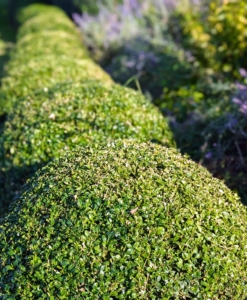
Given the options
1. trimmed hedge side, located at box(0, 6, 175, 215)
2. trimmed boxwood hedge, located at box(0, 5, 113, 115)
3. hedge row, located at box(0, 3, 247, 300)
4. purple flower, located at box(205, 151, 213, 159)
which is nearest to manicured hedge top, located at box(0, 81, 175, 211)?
trimmed hedge side, located at box(0, 6, 175, 215)

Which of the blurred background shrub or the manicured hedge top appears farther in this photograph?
the blurred background shrub

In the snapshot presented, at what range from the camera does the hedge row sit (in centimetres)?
209

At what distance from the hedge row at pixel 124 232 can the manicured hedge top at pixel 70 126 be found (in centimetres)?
75

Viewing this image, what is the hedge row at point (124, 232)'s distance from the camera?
2086mm

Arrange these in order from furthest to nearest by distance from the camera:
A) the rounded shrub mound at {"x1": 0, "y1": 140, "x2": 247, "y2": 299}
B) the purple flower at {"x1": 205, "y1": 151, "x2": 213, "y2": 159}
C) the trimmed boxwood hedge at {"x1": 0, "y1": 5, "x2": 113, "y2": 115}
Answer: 1. the trimmed boxwood hedge at {"x1": 0, "y1": 5, "x2": 113, "y2": 115}
2. the purple flower at {"x1": 205, "y1": 151, "x2": 213, "y2": 159}
3. the rounded shrub mound at {"x1": 0, "y1": 140, "x2": 247, "y2": 299}

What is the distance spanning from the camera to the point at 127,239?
6.98 ft

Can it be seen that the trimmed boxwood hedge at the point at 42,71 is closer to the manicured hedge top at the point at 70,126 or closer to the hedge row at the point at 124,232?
the manicured hedge top at the point at 70,126

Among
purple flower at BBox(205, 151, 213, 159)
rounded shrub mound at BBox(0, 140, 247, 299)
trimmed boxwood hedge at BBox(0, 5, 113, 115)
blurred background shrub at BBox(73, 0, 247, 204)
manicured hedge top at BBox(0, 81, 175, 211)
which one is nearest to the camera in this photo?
rounded shrub mound at BBox(0, 140, 247, 299)

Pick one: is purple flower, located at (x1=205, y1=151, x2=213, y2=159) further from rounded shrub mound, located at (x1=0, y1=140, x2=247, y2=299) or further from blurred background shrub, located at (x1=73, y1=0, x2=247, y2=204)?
rounded shrub mound, located at (x1=0, y1=140, x2=247, y2=299)

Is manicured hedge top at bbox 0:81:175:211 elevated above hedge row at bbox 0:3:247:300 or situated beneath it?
situated beneath

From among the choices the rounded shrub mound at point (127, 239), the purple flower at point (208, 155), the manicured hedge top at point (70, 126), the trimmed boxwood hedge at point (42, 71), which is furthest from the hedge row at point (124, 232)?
the trimmed boxwood hedge at point (42, 71)

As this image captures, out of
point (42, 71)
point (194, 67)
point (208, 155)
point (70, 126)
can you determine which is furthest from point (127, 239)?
point (194, 67)

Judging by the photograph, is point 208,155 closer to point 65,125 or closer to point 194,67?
point 65,125

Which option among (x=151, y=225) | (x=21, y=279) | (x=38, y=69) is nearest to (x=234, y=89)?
(x=38, y=69)
